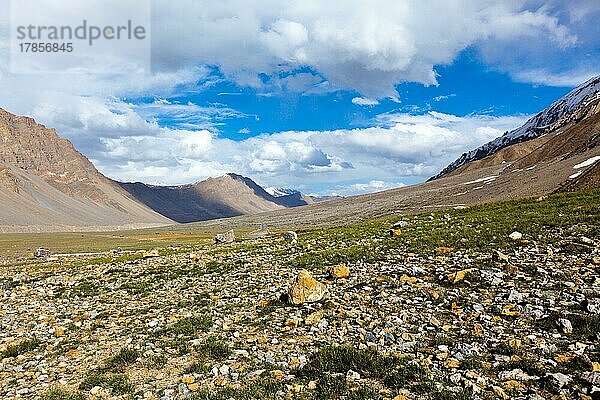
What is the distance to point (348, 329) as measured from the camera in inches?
466

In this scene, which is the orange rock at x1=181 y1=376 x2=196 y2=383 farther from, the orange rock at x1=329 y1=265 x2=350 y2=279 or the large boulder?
the orange rock at x1=329 y1=265 x2=350 y2=279

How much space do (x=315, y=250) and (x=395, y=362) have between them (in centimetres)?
1744

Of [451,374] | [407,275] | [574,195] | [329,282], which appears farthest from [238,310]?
[574,195]

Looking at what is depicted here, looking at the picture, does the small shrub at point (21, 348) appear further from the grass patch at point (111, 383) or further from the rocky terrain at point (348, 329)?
the grass patch at point (111, 383)

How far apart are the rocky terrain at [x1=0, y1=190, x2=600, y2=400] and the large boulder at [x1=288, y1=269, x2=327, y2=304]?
5cm

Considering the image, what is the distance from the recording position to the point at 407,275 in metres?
16.6

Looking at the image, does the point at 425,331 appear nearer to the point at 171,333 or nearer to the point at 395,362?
the point at 395,362

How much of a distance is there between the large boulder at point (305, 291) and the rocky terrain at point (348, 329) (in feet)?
0.16

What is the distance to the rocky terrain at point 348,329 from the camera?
8.84 metres

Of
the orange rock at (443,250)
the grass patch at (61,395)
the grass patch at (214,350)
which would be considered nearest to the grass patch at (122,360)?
the grass patch at (61,395)

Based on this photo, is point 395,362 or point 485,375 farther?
point 395,362

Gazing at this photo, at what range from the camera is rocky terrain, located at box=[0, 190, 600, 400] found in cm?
884

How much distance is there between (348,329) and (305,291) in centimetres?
325

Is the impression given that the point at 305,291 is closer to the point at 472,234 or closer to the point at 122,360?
the point at 122,360
